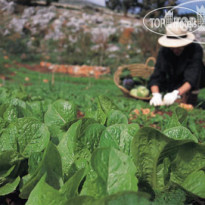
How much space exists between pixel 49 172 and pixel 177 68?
17.4ft

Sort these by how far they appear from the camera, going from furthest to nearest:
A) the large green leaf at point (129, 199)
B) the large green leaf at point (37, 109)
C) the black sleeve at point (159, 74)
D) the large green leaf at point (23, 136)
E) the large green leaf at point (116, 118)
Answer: the black sleeve at point (159, 74), the large green leaf at point (37, 109), the large green leaf at point (116, 118), the large green leaf at point (23, 136), the large green leaf at point (129, 199)

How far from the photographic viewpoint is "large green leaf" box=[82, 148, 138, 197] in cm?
56

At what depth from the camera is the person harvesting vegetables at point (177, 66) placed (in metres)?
4.89

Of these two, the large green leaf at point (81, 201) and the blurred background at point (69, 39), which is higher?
the large green leaf at point (81, 201)

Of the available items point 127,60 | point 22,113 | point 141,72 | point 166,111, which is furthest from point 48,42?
point 22,113

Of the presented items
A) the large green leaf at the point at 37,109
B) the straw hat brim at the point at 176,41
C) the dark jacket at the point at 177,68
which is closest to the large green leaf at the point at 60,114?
the large green leaf at the point at 37,109

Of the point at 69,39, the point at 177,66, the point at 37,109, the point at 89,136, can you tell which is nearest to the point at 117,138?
the point at 89,136

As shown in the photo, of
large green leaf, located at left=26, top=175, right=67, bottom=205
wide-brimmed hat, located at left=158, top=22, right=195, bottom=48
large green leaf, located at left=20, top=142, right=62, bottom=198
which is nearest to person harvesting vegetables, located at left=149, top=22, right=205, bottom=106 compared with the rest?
wide-brimmed hat, located at left=158, top=22, right=195, bottom=48

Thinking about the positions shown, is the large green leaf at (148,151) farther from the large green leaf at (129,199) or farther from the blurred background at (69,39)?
the blurred background at (69,39)

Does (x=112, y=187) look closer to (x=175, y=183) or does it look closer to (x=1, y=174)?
(x=175, y=183)

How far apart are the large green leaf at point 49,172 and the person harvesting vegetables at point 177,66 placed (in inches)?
155

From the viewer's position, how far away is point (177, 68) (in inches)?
218

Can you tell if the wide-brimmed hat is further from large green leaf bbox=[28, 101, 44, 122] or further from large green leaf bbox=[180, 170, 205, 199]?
large green leaf bbox=[180, 170, 205, 199]

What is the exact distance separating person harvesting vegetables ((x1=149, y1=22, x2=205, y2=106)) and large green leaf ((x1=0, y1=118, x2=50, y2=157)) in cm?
382
